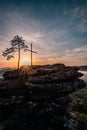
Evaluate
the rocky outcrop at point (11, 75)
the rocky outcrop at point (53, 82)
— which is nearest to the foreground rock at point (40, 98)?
the rocky outcrop at point (53, 82)

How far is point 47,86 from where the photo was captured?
37.9 m

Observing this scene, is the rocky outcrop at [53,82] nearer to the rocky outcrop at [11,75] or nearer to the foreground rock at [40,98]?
the foreground rock at [40,98]

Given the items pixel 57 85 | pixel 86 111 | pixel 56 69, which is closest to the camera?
pixel 57 85

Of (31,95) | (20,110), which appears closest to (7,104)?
(20,110)

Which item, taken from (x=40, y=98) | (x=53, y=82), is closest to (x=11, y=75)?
(x=40, y=98)

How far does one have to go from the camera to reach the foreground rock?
126ft

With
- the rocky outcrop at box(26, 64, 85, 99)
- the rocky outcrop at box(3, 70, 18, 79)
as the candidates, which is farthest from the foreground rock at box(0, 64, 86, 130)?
the rocky outcrop at box(3, 70, 18, 79)

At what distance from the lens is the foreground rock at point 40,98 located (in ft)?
126

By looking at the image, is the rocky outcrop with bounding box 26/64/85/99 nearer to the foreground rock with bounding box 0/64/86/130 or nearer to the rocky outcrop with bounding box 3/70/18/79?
the foreground rock with bounding box 0/64/86/130

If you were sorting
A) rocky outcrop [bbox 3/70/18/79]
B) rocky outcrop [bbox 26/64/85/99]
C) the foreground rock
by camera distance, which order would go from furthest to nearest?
rocky outcrop [bbox 3/70/18/79] → the foreground rock → rocky outcrop [bbox 26/64/85/99]

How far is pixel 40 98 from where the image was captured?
4066 cm

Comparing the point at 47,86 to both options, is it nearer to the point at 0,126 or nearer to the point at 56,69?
the point at 56,69

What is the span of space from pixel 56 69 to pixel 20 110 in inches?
612

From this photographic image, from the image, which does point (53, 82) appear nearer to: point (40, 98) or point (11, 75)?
point (40, 98)
